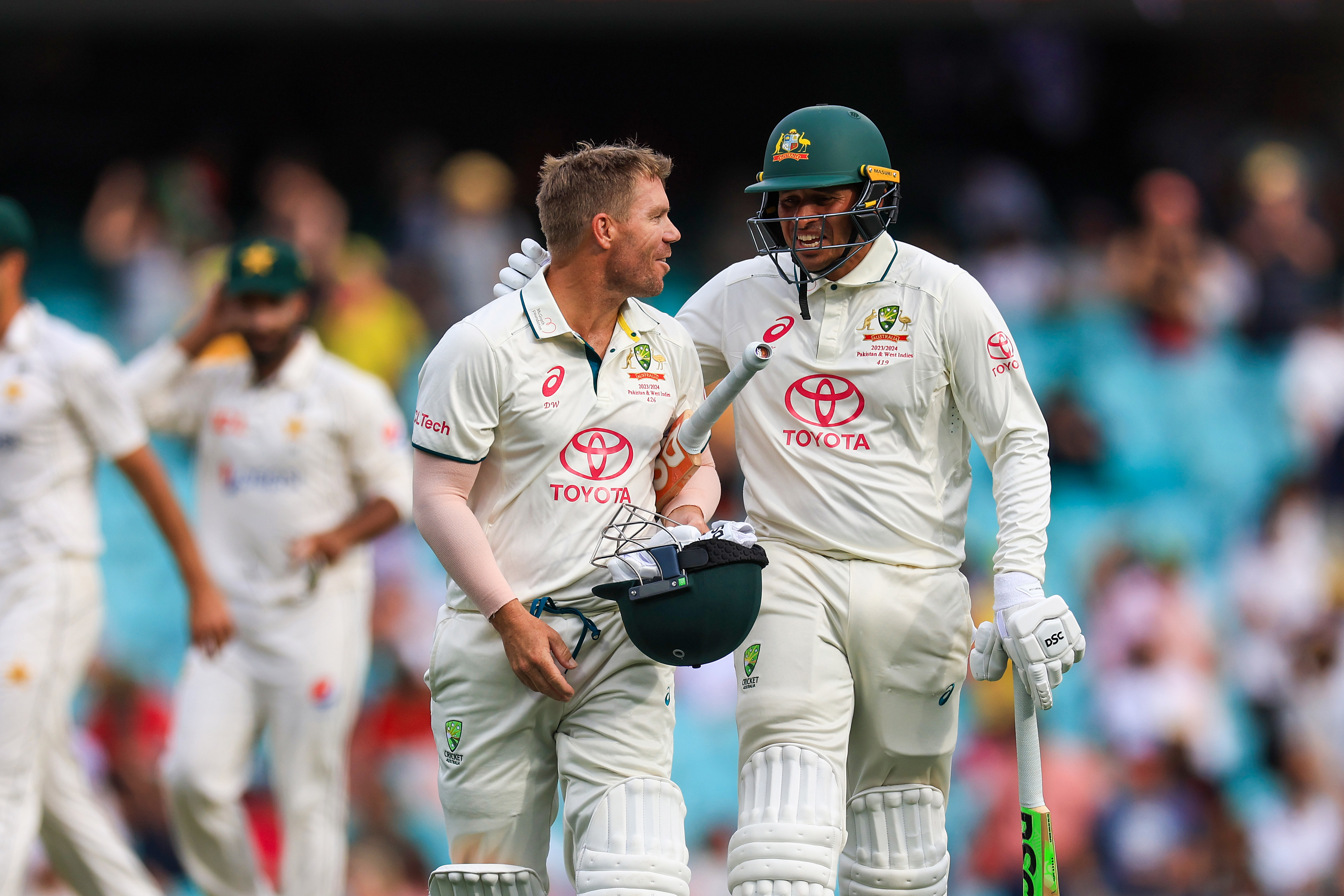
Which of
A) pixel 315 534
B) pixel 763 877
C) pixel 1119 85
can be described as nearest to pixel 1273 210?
pixel 1119 85

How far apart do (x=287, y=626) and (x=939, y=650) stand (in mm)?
2939

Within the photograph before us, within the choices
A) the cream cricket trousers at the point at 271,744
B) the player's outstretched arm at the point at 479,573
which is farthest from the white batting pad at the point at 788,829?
the cream cricket trousers at the point at 271,744

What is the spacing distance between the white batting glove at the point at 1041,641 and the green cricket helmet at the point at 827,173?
A: 105 centimetres

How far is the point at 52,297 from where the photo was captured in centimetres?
1232

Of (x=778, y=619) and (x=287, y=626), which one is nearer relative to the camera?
(x=778, y=619)

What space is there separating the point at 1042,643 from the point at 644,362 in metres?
1.29

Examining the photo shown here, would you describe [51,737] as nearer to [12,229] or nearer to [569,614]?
[12,229]

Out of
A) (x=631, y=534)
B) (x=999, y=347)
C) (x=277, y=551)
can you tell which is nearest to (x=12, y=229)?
(x=277, y=551)

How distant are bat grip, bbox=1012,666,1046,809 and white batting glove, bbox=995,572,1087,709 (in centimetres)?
11

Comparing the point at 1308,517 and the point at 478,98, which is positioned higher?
the point at 478,98

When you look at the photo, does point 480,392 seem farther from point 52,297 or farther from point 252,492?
point 52,297

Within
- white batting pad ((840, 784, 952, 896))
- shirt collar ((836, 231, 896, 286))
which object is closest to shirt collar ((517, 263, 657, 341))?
shirt collar ((836, 231, 896, 286))

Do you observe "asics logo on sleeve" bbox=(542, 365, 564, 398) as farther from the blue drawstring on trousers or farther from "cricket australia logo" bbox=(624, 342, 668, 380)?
the blue drawstring on trousers

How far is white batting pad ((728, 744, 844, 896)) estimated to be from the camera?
426 centimetres
